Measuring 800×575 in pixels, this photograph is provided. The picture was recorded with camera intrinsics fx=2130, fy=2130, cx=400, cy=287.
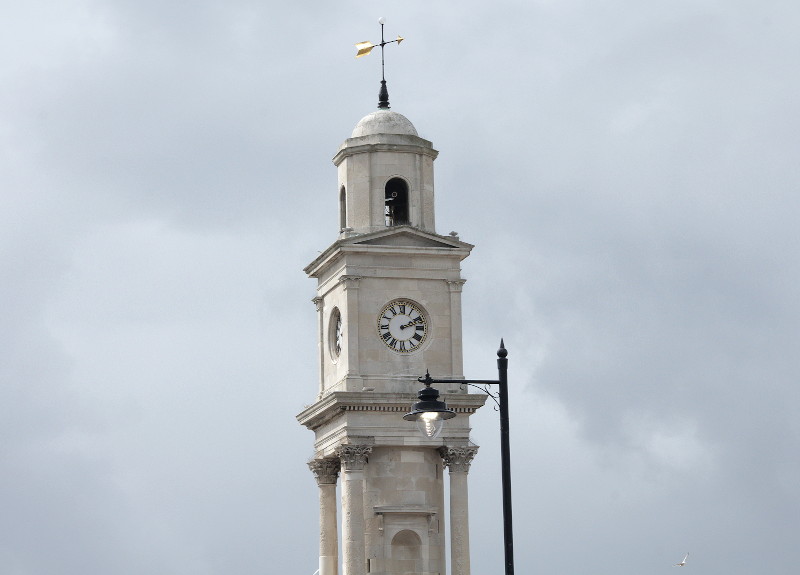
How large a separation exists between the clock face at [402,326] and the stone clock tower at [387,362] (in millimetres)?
37

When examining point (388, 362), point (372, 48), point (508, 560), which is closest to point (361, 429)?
point (388, 362)

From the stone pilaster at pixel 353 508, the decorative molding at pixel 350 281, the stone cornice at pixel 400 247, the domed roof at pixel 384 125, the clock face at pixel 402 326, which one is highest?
the domed roof at pixel 384 125

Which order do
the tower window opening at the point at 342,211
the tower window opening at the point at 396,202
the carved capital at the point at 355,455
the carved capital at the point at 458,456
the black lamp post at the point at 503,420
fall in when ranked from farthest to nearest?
the tower window opening at the point at 342,211 → the tower window opening at the point at 396,202 → the carved capital at the point at 458,456 → the carved capital at the point at 355,455 → the black lamp post at the point at 503,420

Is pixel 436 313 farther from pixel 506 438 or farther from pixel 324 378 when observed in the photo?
pixel 506 438

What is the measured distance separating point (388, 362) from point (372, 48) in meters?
13.2

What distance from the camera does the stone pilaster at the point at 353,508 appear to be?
249 ft

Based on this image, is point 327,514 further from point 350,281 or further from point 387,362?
point 350,281

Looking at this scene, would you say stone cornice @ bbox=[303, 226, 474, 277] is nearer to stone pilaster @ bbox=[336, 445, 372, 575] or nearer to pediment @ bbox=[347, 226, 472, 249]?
pediment @ bbox=[347, 226, 472, 249]

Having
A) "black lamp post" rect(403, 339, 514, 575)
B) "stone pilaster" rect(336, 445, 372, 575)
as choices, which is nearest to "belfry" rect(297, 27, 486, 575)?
"stone pilaster" rect(336, 445, 372, 575)

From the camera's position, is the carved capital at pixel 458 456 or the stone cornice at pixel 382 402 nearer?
the stone cornice at pixel 382 402

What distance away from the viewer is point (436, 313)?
78875 mm

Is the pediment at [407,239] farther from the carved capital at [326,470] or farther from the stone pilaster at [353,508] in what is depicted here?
the carved capital at [326,470]

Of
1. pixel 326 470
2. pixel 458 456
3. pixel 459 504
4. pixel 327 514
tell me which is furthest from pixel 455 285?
pixel 327 514

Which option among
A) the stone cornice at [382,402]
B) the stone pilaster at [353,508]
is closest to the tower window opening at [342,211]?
the stone cornice at [382,402]
